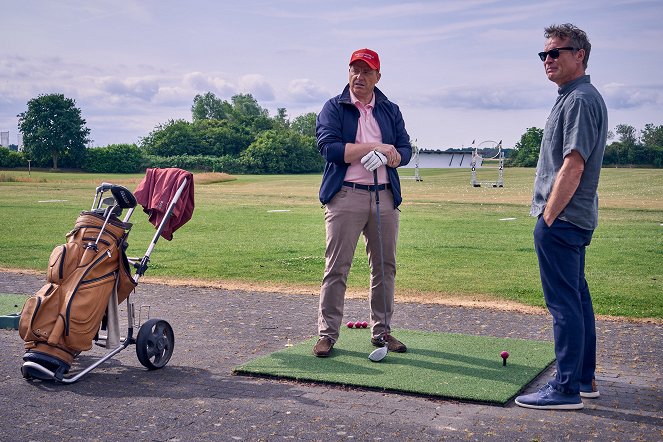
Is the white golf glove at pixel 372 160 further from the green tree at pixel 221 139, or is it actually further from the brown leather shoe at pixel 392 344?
the green tree at pixel 221 139

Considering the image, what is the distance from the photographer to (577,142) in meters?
5.77

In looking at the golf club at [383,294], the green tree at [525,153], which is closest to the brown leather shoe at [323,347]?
the golf club at [383,294]

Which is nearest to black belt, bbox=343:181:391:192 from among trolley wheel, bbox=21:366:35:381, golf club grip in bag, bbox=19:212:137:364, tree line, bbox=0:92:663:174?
golf club grip in bag, bbox=19:212:137:364

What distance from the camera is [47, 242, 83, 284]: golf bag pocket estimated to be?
21.6 ft

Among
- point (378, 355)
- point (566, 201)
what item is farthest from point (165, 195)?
point (566, 201)

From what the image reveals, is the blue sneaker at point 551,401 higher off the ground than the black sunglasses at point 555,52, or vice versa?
the black sunglasses at point 555,52

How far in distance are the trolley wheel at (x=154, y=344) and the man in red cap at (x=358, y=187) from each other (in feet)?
3.86

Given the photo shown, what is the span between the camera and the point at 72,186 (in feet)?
164

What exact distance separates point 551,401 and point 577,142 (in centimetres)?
167

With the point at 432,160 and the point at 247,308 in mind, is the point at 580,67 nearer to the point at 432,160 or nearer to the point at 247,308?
the point at 247,308

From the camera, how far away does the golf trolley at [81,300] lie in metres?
6.50

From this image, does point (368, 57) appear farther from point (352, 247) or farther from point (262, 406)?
point (262, 406)

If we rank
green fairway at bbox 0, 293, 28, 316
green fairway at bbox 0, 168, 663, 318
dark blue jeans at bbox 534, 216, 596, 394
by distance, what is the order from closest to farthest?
dark blue jeans at bbox 534, 216, 596, 394
green fairway at bbox 0, 293, 28, 316
green fairway at bbox 0, 168, 663, 318

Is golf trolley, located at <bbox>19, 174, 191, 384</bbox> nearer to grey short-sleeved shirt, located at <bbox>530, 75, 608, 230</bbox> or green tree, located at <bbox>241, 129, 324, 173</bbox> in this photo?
grey short-sleeved shirt, located at <bbox>530, 75, 608, 230</bbox>
